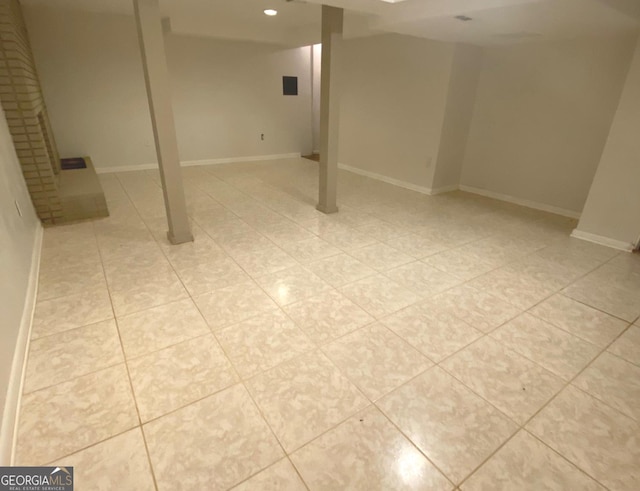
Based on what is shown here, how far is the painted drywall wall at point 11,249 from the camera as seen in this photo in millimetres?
1589

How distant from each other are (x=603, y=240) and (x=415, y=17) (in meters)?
2.80

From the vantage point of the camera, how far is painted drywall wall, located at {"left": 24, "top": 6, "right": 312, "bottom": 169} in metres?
4.85

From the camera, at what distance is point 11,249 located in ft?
6.90

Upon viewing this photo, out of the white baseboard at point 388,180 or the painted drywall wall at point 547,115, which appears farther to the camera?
the white baseboard at point 388,180

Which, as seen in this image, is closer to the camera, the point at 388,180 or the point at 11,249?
the point at 11,249

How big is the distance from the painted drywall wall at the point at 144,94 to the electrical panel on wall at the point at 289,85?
101 millimetres

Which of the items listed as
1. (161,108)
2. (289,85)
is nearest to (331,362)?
(161,108)

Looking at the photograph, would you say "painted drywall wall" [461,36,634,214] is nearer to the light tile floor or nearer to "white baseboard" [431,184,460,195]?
"white baseboard" [431,184,460,195]

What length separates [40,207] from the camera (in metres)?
3.38

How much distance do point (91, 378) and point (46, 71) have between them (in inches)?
202

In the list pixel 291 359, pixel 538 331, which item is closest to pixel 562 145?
pixel 538 331

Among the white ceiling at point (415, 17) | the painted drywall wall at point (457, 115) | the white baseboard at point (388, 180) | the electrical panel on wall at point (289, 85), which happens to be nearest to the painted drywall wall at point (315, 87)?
the electrical panel on wall at point (289, 85)

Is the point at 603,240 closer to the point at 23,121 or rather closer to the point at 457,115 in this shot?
the point at 457,115

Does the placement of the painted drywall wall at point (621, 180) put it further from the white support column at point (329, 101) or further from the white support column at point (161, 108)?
the white support column at point (161, 108)
